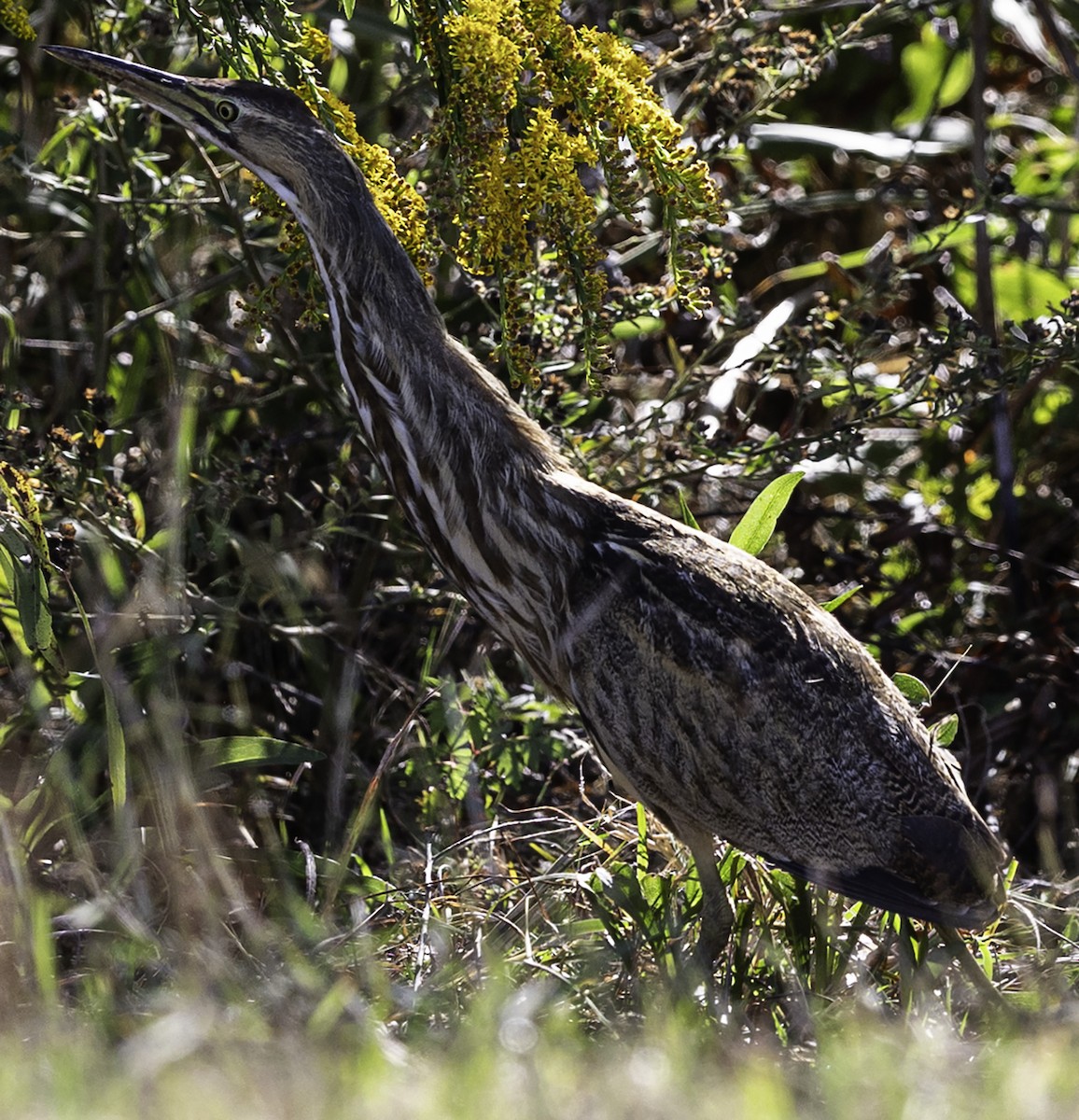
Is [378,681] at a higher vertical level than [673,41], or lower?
lower

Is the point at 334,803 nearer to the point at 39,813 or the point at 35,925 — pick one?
the point at 39,813

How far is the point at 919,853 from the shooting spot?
2.60 meters

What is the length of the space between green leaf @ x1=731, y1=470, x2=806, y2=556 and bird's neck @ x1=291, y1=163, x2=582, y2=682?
51cm

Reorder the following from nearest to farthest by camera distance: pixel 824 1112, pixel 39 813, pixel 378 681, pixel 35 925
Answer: pixel 824 1112, pixel 35 925, pixel 39 813, pixel 378 681

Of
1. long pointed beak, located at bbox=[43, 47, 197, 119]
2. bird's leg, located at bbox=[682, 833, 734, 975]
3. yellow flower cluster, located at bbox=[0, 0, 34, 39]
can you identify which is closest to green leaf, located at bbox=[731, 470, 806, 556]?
bird's leg, located at bbox=[682, 833, 734, 975]

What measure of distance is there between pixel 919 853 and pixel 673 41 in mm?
2410

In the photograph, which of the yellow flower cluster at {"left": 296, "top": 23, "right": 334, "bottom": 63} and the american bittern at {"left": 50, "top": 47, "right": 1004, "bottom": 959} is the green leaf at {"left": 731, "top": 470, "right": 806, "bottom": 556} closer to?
the american bittern at {"left": 50, "top": 47, "right": 1004, "bottom": 959}

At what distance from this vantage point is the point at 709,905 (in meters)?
2.64

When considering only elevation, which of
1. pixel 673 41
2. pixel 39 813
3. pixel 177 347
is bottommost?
pixel 39 813

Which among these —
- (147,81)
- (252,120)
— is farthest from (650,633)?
(147,81)

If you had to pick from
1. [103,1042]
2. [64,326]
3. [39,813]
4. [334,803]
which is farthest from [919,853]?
[64,326]

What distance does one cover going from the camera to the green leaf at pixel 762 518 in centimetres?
304

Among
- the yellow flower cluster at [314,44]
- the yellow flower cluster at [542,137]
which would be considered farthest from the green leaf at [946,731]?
the yellow flower cluster at [314,44]

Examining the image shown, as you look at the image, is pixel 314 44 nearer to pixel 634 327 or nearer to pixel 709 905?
pixel 634 327
